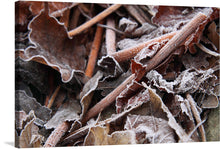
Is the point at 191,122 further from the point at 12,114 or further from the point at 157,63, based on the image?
the point at 12,114

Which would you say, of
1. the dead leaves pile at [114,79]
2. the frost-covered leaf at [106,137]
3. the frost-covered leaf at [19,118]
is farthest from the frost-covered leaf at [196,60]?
the frost-covered leaf at [19,118]

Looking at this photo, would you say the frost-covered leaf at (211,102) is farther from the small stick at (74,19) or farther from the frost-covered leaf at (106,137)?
the small stick at (74,19)

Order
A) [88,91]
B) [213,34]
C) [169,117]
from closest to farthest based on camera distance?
1. [169,117]
2. [88,91]
3. [213,34]

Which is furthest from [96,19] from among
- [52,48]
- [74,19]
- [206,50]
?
[206,50]

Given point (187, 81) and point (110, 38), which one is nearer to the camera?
point (187, 81)

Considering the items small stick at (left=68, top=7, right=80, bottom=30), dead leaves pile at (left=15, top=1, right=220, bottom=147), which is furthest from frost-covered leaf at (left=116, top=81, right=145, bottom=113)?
small stick at (left=68, top=7, right=80, bottom=30)

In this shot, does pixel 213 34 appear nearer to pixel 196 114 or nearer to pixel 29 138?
pixel 196 114
